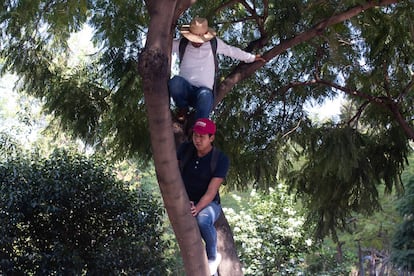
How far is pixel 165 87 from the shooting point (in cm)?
286

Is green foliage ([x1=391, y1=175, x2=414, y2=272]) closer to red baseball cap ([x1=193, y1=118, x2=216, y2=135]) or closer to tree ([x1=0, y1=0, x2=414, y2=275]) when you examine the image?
tree ([x1=0, y1=0, x2=414, y2=275])

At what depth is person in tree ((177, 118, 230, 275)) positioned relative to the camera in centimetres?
348

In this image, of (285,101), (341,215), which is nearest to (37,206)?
(285,101)

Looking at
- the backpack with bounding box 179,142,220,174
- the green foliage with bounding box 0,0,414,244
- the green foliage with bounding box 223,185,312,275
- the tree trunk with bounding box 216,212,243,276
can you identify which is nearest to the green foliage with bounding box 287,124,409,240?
the green foliage with bounding box 0,0,414,244

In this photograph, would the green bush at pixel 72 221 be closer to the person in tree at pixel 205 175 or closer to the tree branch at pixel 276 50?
the tree branch at pixel 276 50

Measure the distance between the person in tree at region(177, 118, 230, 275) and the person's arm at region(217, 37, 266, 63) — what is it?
3.06 feet

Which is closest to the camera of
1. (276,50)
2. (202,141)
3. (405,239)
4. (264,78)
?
(202,141)

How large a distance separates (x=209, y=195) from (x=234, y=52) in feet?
4.74

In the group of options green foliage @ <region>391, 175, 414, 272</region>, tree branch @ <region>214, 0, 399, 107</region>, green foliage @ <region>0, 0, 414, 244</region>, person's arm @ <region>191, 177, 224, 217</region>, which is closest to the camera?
person's arm @ <region>191, 177, 224, 217</region>

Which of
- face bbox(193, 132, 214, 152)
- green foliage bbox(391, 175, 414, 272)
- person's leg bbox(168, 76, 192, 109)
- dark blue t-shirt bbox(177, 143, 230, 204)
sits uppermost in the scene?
green foliage bbox(391, 175, 414, 272)

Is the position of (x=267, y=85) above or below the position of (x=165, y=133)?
above

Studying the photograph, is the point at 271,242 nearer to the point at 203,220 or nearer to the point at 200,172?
the point at 200,172

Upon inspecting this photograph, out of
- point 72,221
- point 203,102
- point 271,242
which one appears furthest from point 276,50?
point 271,242

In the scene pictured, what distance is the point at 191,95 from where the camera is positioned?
409 cm
